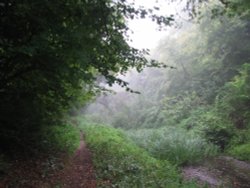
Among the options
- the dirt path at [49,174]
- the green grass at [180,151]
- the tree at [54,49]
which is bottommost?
the dirt path at [49,174]

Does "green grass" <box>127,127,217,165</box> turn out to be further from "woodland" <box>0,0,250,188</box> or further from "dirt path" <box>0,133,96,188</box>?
"dirt path" <box>0,133,96,188</box>

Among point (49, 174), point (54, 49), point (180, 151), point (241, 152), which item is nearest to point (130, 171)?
point (49, 174)

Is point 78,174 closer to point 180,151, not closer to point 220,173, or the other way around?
point 220,173

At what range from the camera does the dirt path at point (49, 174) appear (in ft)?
24.7

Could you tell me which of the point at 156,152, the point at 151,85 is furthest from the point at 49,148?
the point at 151,85

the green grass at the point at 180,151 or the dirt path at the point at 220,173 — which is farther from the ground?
the green grass at the point at 180,151

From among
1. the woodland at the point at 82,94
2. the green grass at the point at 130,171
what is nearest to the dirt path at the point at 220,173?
the woodland at the point at 82,94

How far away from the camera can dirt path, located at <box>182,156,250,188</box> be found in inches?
384

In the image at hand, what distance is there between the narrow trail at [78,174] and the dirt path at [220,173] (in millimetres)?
2929

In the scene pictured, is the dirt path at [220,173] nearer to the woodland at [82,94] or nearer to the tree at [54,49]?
the woodland at [82,94]

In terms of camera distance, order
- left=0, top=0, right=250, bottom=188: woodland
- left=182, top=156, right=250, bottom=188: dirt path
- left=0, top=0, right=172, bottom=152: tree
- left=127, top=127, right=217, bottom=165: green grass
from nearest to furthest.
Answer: left=0, top=0, right=172, bottom=152: tree → left=0, top=0, right=250, bottom=188: woodland → left=182, top=156, right=250, bottom=188: dirt path → left=127, top=127, right=217, bottom=165: green grass

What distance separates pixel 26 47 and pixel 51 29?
0.74 meters

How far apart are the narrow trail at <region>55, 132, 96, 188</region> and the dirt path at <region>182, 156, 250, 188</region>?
9.61 feet

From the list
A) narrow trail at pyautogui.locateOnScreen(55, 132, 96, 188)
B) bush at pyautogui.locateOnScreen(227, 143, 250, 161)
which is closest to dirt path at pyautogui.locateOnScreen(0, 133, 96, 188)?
narrow trail at pyautogui.locateOnScreen(55, 132, 96, 188)
